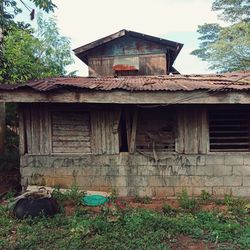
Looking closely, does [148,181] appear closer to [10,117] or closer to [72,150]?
[72,150]

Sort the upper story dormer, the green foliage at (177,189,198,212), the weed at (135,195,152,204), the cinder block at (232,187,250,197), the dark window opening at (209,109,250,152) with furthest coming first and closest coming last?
the upper story dormer → the dark window opening at (209,109,250,152) → the cinder block at (232,187,250,197) → the weed at (135,195,152,204) → the green foliage at (177,189,198,212)

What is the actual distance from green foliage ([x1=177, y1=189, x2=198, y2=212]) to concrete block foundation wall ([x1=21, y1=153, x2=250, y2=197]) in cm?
29

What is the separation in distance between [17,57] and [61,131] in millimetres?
5060

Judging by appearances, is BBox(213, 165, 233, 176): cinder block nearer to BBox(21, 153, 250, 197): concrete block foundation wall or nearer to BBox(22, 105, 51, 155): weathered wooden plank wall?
BBox(21, 153, 250, 197): concrete block foundation wall

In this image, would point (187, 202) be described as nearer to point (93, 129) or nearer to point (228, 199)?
point (228, 199)

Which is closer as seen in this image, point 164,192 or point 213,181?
point 213,181

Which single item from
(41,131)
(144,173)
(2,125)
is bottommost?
(144,173)

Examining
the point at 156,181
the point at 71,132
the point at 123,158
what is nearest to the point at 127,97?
the point at 123,158

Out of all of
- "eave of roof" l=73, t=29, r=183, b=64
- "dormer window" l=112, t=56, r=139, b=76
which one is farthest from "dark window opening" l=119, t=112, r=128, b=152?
"eave of roof" l=73, t=29, r=183, b=64

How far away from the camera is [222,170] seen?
24.9 feet

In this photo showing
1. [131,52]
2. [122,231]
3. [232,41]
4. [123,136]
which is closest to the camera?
[122,231]

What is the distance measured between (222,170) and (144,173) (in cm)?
189

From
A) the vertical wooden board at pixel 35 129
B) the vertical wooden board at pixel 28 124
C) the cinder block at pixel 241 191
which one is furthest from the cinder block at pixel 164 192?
the vertical wooden board at pixel 28 124

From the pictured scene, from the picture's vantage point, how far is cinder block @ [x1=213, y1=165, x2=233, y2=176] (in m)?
7.59
